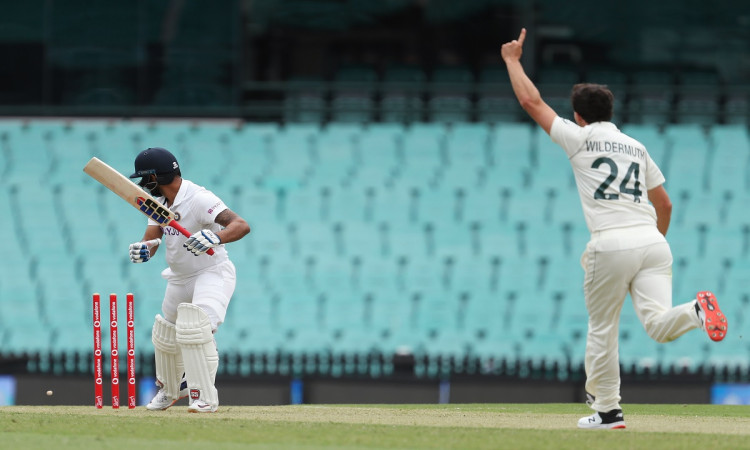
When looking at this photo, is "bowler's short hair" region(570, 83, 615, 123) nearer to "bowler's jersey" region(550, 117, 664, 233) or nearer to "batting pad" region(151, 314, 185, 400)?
"bowler's jersey" region(550, 117, 664, 233)

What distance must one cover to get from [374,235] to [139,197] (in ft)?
24.6

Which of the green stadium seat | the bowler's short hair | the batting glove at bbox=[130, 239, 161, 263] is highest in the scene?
the green stadium seat

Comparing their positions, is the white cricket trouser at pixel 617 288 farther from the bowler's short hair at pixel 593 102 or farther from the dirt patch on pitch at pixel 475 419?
the bowler's short hair at pixel 593 102

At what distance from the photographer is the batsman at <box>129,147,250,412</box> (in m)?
6.91

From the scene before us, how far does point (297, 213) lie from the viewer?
14.8 m

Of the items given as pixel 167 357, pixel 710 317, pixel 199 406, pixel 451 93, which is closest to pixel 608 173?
pixel 710 317

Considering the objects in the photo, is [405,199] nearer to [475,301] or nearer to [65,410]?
[475,301]

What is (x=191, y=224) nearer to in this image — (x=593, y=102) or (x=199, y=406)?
(x=199, y=406)

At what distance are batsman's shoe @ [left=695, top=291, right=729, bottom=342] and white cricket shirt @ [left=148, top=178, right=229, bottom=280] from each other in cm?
288

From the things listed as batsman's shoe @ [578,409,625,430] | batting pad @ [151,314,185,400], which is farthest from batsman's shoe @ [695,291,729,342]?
batting pad @ [151,314,185,400]

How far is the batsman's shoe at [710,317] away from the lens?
554 centimetres

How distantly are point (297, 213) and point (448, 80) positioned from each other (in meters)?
2.85

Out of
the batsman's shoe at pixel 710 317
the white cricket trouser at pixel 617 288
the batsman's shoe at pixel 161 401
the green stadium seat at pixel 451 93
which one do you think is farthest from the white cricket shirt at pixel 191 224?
the green stadium seat at pixel 451 93

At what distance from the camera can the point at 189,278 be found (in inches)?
290
